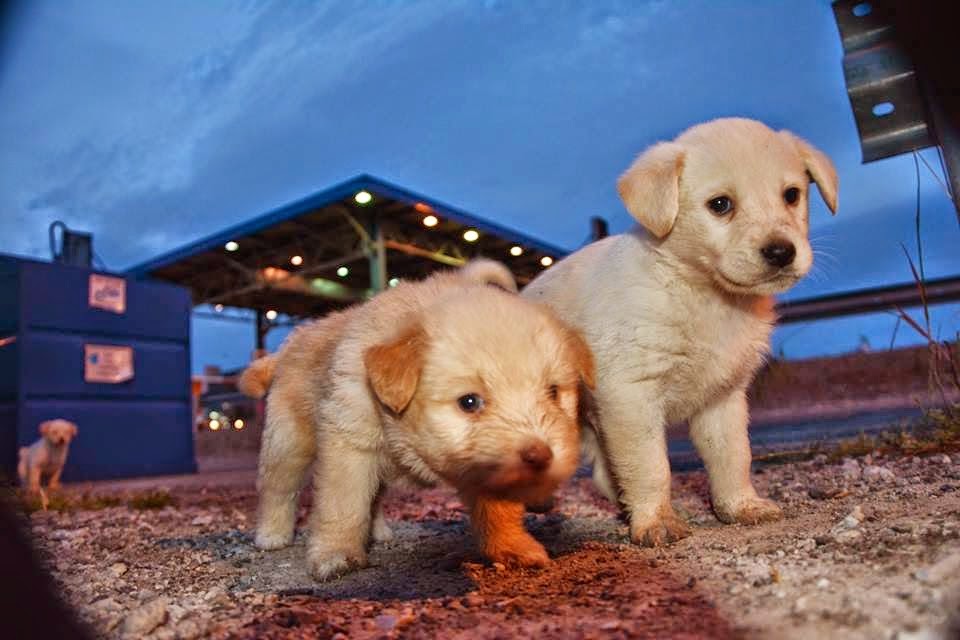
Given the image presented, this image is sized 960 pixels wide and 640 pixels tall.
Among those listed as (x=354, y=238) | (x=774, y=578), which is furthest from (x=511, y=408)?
(x=354, y=238)

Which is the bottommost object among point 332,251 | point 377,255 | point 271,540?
point 271,540

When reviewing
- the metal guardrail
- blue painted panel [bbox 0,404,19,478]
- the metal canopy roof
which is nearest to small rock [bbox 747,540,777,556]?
the metal guardrail

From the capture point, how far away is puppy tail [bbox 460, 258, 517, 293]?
431cm

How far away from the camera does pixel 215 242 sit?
63.8 feet

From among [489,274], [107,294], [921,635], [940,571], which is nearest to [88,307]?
[107,294]

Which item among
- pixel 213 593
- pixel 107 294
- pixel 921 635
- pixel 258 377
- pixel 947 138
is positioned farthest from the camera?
pixel 107 294

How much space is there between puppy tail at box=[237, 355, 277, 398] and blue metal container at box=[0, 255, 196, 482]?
903 centimetres

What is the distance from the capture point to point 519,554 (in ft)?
10.5

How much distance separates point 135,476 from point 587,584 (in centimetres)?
1338

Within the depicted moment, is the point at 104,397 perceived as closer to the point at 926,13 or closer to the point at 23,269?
the point at 23,269

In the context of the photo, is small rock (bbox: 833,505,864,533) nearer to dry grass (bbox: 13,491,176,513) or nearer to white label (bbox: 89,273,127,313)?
dry grass (bbox: 13,491,176,513)

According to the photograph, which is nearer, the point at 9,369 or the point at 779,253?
the point at 779,253

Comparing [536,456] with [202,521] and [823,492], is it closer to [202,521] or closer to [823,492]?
[823,492]

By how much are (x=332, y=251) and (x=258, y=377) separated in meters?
16.4
